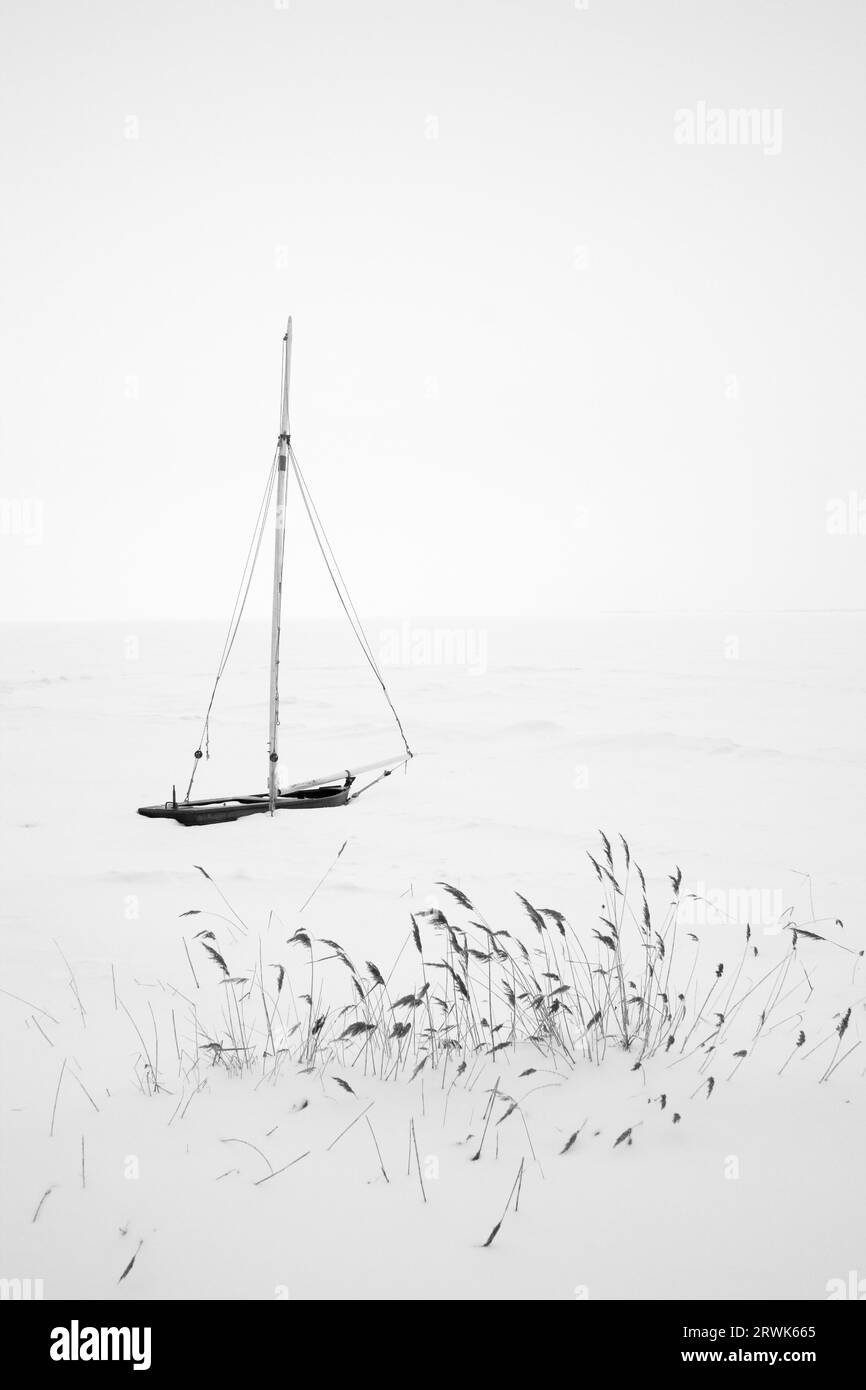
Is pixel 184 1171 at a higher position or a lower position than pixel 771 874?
higher

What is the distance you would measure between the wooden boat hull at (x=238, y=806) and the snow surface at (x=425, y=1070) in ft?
0.89

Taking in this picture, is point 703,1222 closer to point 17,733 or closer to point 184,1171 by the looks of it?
point 184,1171

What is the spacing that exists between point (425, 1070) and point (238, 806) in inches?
329

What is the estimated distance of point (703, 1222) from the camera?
2.38 m


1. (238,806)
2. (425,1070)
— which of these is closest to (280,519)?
(238,806)

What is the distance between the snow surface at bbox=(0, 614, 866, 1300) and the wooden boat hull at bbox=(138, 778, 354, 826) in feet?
0.89

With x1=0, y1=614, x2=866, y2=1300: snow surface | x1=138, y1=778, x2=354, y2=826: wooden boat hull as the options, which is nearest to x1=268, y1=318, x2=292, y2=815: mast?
x1=138, y1=778, x2=354, y2=826: wooden boat hull

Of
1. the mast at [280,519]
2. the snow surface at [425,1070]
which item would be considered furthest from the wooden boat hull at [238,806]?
the mast at [280,519]

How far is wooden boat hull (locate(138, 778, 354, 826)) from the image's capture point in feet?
35.6

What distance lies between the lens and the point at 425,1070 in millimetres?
3375

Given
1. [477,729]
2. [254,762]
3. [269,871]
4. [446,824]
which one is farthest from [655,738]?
[269,871]

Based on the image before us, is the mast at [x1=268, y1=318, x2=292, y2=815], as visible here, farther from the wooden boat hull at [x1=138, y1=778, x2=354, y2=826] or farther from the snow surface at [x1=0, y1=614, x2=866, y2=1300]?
the snow surface at [x1=0, y1=614, x2=866, y2=1300]

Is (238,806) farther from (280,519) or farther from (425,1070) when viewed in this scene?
(425,1070)

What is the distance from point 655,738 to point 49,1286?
52.0 ft
